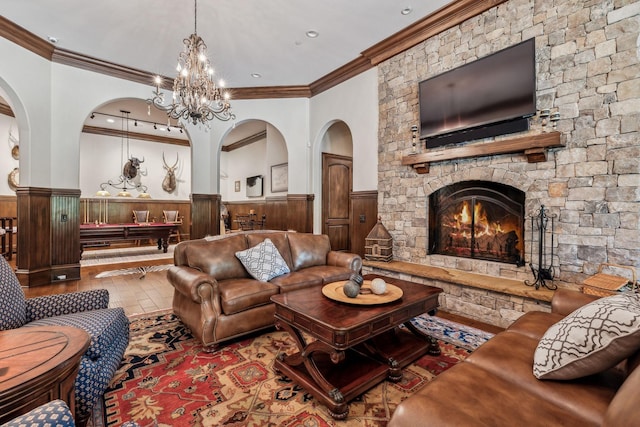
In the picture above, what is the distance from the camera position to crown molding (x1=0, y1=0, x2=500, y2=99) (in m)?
3.65

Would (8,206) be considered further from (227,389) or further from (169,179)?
(227,389)

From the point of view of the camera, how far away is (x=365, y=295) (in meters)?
2.26

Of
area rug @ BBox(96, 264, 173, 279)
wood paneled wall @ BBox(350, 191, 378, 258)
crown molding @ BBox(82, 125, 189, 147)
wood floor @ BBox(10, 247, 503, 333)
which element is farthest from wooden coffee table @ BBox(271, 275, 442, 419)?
crown molding @ BBox(82, 125, 189, 147)

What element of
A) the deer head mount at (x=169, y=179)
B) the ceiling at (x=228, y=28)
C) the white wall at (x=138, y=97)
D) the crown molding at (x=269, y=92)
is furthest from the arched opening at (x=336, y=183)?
the deer head mount at (x=169, y=179)

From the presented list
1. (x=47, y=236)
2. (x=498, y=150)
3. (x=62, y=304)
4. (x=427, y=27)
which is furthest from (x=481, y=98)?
(x=47, y=236)

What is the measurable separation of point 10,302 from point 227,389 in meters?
1.34

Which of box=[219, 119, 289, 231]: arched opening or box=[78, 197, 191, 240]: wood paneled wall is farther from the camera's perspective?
box=[78, 197, 191, 240]: wood paneled wall

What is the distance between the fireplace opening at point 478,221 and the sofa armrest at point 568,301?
1403 millimetres

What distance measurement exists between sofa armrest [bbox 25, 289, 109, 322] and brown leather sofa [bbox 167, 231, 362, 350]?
618 mm

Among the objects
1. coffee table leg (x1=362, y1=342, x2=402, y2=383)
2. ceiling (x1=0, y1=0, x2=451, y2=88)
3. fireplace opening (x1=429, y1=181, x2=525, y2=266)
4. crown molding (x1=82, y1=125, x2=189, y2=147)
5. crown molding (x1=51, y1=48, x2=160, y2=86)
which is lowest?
coffee table leg (x1=362, y1=342, x2=402, y2=383)

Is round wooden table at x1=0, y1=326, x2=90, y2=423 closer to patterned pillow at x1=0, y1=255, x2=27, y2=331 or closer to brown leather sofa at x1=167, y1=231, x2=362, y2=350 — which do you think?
patterned pillow at x1=0, y1=255, x2=27, y2=331

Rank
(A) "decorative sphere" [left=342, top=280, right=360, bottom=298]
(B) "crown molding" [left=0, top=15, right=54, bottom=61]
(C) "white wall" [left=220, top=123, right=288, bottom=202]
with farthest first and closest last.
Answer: (C) "white wall" [left=220, top=123, right=288, bottom=202] < (B) "crown molding" [left=0, top=15, right=54, bottom=61] < (A) "decorative sphere" [left=342, top=280, right=360, bottom=298]

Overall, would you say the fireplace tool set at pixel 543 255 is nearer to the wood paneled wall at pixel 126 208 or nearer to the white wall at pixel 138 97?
the white wall at pixel 138 97

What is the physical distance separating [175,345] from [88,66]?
191 inches
